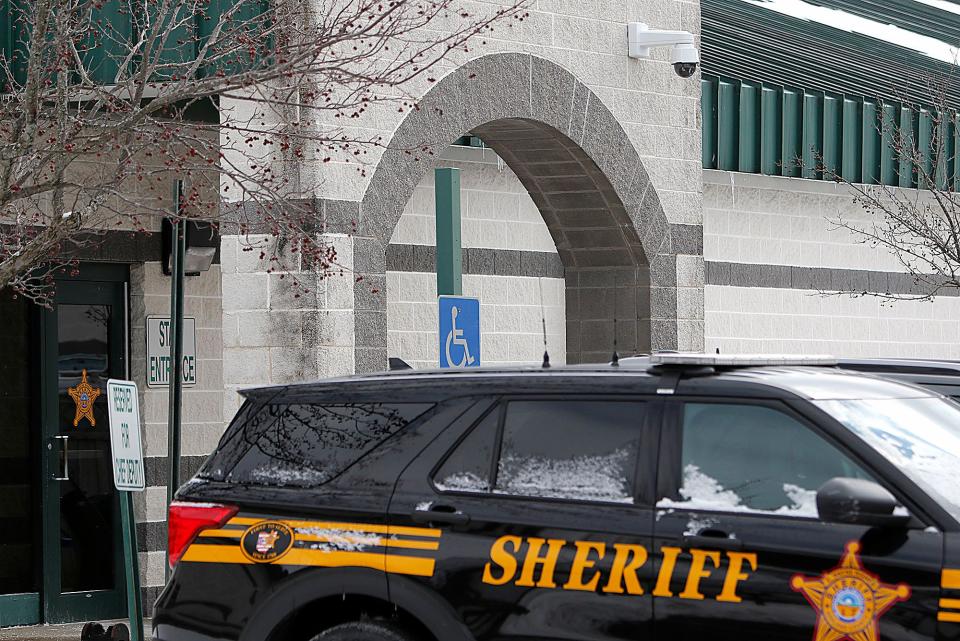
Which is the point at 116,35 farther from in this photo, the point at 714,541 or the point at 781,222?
the point at 781,222

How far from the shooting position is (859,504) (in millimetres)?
5457

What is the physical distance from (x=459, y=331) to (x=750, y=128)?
221 inches

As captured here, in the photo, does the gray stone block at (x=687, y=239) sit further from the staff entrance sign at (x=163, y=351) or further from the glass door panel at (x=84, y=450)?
the glass door panel at (x=84, y=450)

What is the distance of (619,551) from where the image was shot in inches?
237

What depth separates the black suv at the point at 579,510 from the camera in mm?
5621

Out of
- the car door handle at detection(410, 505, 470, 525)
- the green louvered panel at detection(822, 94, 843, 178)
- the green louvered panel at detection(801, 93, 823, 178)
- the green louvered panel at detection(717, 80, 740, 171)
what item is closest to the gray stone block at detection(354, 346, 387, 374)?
the car door handle at detection(410, 505, 470, 525)

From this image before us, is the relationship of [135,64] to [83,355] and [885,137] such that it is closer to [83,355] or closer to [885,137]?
[83,355]

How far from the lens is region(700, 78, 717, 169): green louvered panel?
14.9m

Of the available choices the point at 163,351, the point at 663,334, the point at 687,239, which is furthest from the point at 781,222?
the point at 163,351

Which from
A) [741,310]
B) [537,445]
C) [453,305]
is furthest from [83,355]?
[537,445]

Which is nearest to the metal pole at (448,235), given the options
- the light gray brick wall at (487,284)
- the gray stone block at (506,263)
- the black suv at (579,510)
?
the light gray brick wall at (487,284)

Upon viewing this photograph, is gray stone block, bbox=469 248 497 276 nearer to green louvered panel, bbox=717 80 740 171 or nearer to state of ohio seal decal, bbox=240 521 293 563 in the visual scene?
green louvered panel, bbox=717 80 740 171

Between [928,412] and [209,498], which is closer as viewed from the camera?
[928,412]

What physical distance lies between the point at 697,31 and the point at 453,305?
13.7 feet
